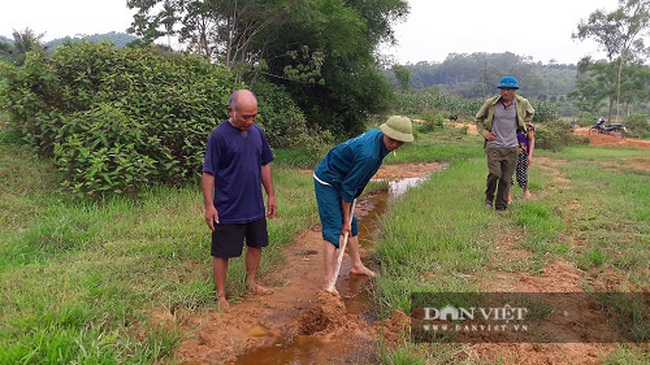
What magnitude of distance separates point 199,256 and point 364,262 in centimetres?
164

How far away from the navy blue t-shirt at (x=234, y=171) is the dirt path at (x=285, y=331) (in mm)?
714

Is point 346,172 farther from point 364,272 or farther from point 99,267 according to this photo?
point 99,267

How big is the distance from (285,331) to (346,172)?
1310 millimetres

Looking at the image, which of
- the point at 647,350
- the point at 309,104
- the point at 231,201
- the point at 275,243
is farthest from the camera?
the point at 309,104

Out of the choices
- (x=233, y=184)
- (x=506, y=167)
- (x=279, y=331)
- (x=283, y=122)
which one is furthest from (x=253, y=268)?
(x=283, y=122)

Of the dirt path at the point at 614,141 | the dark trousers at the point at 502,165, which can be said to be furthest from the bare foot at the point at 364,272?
the dirt path at the point at 614,141

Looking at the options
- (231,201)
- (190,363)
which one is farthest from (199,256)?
(190,363)

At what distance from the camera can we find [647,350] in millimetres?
2482

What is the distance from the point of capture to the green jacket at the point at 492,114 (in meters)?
5.45

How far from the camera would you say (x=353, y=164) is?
3361mm

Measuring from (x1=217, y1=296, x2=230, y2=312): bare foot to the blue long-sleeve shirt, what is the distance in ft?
3.95

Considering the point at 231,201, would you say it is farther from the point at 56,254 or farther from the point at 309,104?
the point at 309,104

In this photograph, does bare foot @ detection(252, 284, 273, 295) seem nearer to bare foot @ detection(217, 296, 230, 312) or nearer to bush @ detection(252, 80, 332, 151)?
bare foot @ detection(217, 296, 230, 312)

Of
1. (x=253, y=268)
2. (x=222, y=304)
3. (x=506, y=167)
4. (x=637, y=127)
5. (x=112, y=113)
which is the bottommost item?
(x=222, y=304)
